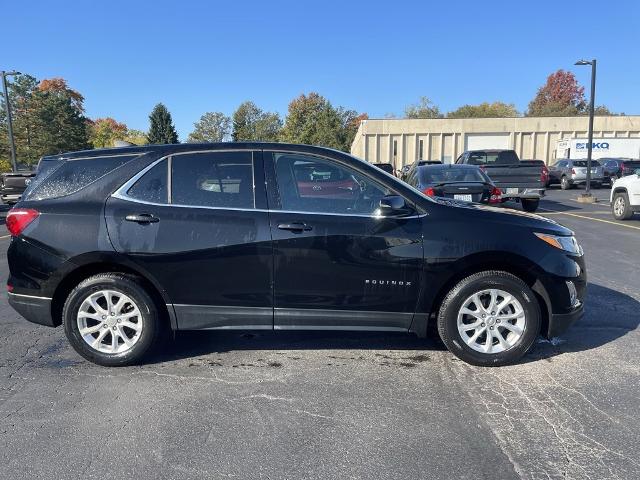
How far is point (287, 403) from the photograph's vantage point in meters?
3.47

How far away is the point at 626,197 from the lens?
1284 cm

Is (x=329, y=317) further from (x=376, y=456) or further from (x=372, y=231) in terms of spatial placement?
(x=376, y=456)

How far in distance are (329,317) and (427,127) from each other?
146 ft

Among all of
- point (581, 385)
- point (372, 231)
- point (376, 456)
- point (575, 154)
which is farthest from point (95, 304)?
point (575, 154)

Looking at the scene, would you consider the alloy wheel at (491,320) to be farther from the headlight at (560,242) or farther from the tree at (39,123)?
the tree at (39,123)

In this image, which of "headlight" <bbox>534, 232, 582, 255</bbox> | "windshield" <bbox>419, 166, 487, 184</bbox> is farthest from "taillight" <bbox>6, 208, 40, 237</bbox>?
"windshield" <bbox>419, 166, 487, 184</bbox>

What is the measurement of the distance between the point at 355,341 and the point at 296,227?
1.44 m

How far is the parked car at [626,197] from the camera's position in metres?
12.5

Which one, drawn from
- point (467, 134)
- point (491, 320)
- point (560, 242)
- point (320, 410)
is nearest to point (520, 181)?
point (560, 242)

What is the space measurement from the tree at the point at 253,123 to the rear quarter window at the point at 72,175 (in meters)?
93.9

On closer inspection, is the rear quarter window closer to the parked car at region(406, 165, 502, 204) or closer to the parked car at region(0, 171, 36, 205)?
the parked car at region(406, 165, 502, 204)

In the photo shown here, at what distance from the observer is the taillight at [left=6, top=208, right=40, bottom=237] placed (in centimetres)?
405

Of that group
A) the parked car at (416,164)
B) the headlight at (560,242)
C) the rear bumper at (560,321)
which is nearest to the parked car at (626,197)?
the parked car at (416,164)

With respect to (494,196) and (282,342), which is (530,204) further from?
(282,342)
